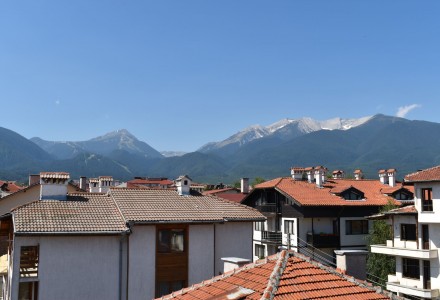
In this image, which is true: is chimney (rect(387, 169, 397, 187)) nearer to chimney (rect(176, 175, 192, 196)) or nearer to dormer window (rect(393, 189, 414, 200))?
dormer window (rect(393, 189, 414, 200))

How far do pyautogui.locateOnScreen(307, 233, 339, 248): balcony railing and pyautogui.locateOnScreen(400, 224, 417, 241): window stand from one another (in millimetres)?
6833

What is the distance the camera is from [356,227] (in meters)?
42.1

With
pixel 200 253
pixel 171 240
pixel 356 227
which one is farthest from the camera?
pixel 356 227

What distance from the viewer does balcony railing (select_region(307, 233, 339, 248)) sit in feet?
132

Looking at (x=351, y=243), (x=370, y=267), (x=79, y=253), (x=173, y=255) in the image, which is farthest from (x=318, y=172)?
(x=79, y=253)

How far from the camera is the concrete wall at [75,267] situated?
67.3ft

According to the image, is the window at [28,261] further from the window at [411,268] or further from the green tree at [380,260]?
the window at [411,268]

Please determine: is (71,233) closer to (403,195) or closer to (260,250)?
(260,250)

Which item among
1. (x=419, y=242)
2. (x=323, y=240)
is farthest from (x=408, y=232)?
(x=323, y=240)

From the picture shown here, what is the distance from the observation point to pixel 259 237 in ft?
153

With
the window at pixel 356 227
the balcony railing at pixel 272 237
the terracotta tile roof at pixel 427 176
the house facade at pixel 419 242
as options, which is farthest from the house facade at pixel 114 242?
the window at pixel 356 227

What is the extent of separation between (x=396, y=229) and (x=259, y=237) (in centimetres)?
1501

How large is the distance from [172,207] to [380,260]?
825 inches

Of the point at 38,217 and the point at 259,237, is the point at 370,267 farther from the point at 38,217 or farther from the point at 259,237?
the point at 38,217
